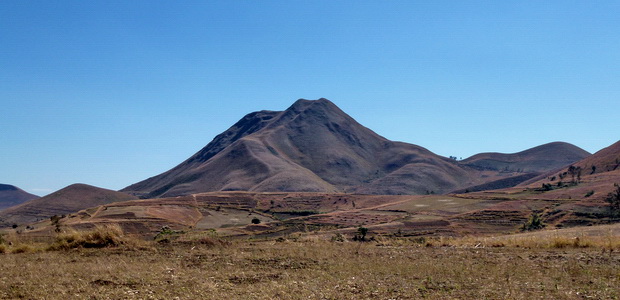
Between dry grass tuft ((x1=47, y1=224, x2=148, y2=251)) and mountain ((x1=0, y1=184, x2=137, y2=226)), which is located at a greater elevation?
mountain ((x1=0, y1=184, x2=137, y2=226))

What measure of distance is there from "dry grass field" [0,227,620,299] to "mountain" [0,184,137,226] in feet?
530

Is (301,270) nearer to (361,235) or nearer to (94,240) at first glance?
(94,240)

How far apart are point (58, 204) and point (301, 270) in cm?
19205

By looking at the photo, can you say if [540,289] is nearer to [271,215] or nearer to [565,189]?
[271,215]

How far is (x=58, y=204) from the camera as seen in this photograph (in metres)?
180

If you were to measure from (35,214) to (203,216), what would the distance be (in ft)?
340

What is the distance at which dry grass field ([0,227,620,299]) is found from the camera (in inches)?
408

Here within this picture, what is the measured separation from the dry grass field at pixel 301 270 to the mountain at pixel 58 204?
16143 cm

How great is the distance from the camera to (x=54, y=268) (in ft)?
42.0

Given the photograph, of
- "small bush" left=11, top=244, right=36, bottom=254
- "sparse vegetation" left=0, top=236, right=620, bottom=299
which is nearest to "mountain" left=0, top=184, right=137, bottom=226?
"small bush" left=11, top=244, right=36, bottom=254

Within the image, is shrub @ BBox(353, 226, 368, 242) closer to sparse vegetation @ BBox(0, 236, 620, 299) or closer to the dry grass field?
the dry grass field

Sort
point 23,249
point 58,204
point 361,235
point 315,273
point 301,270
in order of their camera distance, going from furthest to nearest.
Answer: point 58,204 < point 361,235 < point 23,249 < point 301,270 < point 315,273

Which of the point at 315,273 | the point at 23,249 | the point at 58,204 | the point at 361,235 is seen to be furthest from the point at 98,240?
the point at 58,204

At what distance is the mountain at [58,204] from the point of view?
164000 millimetres
